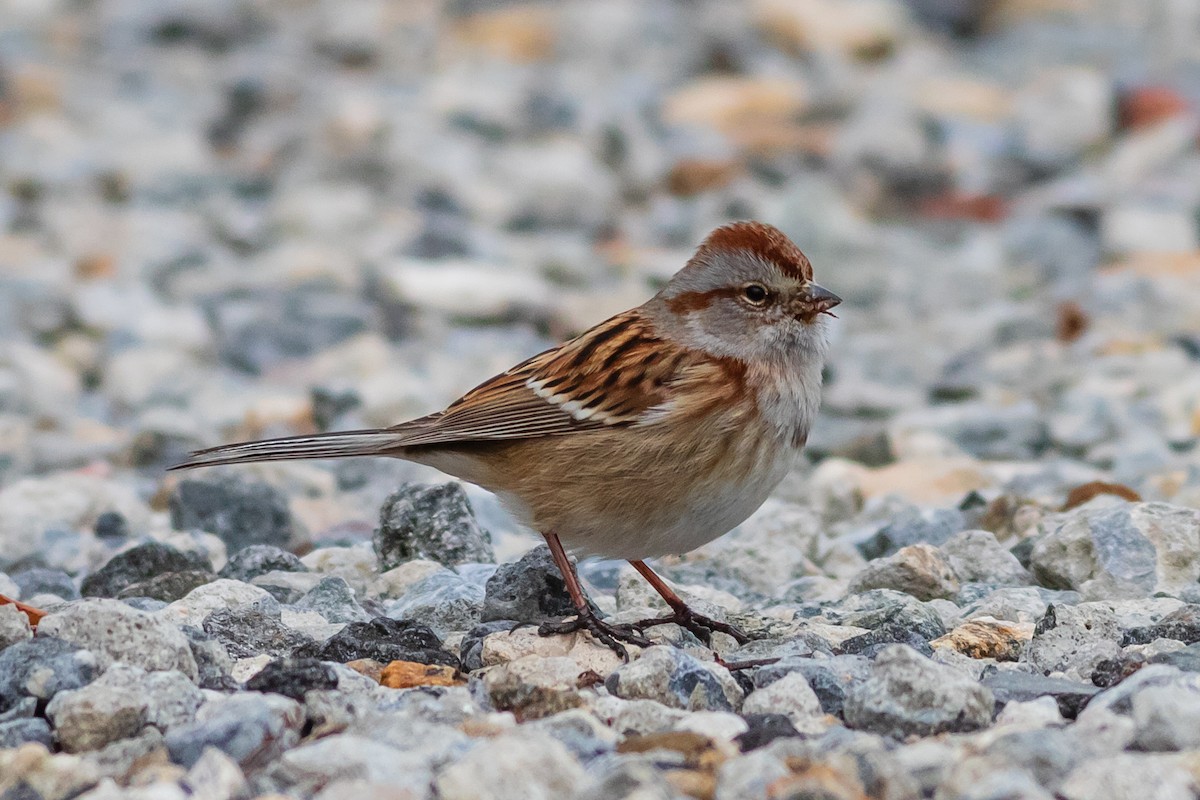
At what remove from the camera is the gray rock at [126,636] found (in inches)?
165

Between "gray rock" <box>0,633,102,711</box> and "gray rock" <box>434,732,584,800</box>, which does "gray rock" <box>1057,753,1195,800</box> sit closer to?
"gray rock" <box>434,732,584,800</box>

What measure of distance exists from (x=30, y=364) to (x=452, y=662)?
16.5 ft

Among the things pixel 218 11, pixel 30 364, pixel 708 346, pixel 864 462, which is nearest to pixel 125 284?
pixel 30 364

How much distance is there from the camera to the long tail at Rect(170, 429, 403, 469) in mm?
5352

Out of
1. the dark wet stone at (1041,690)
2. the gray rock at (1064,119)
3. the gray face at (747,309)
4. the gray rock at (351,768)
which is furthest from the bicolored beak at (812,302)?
the gray rock at (1064,119)

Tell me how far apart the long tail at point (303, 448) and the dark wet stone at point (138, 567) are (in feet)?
1.04

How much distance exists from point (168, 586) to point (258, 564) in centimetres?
34

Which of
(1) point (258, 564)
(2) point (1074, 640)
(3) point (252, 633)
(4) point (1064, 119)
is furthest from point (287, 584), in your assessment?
(4) point (1064, 119)

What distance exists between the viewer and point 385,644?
458 cm

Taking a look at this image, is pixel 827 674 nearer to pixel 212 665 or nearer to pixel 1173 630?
pixel 1173 630

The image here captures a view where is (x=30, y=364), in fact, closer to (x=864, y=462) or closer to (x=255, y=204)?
(x=255, y=204)

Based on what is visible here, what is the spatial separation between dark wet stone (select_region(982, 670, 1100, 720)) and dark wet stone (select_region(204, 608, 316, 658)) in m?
1.78

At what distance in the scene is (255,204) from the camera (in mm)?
11984

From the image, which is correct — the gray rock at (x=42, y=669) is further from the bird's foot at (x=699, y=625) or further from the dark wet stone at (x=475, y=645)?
the bird's foot at (x=699, y=625)
